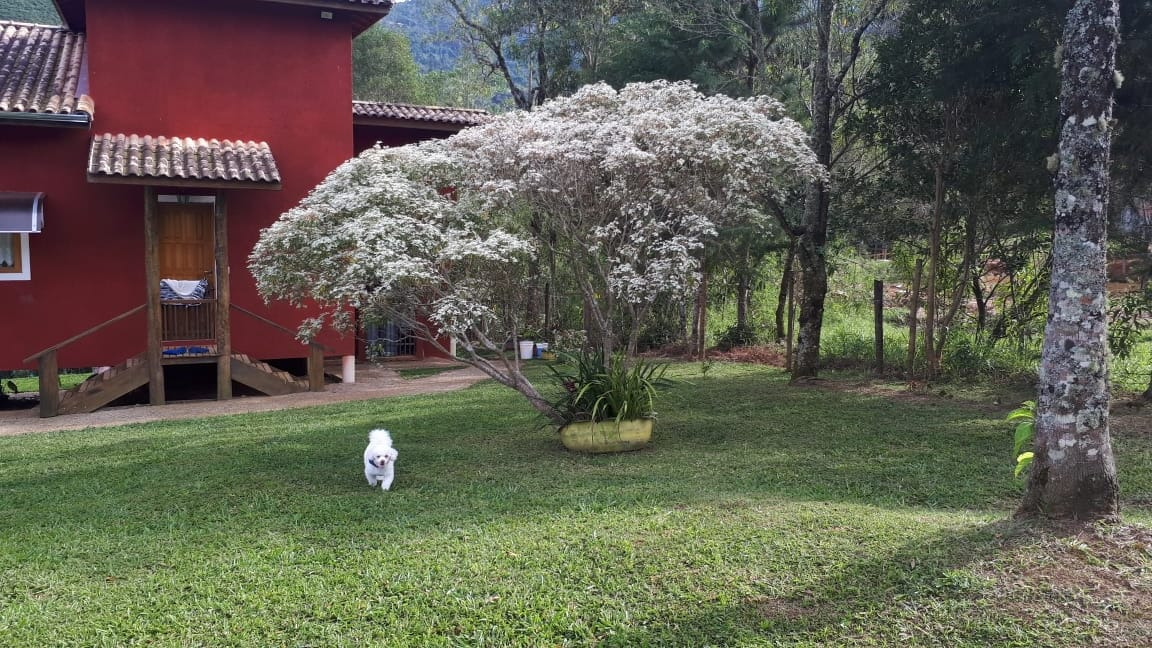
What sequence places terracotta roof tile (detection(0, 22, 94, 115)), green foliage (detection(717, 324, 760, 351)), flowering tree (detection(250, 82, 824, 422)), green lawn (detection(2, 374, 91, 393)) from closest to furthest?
flowering tree (detection(250, 82, 824, 422)) → terracotta roof tile (detection(0, 22, 94, 115)) → green lawn (detection(2, 374, 91, 393)) → green foliage (detection(717, 324, 760, 351))

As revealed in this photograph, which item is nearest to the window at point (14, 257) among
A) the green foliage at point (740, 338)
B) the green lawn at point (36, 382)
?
the green lawn at point (36, 382)

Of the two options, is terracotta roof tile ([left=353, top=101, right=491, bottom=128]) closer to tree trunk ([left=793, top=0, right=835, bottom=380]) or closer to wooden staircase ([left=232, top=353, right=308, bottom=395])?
wooden staircase ([left=232, top=353, right=308, bottom=395])

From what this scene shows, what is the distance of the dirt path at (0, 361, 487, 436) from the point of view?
9.37m

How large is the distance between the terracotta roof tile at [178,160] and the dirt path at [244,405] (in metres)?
2.76

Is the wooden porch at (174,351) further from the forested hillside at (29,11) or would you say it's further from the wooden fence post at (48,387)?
the forested hillside at (29,11)

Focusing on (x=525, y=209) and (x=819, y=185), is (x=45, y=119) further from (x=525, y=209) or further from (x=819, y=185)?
(x=819, y=185)

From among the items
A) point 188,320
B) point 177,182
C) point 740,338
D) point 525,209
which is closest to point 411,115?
point 177,182

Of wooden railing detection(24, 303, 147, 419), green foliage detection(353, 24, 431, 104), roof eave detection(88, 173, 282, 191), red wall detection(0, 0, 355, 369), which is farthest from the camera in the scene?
green foliage detection(353, 24, 431, 104)

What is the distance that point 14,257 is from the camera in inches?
421

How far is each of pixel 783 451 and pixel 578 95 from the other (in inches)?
139

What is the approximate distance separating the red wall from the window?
9cm

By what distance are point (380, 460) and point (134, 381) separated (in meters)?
6.37

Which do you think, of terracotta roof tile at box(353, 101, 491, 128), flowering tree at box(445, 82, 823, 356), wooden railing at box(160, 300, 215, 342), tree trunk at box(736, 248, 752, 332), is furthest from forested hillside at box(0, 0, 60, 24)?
flowering tree at box(445, 82, 823, 356)

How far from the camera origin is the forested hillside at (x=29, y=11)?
2716cm
